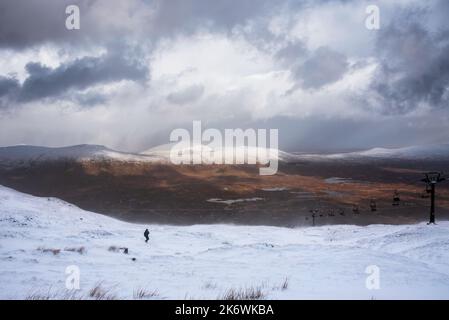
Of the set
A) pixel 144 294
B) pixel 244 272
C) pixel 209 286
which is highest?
pixel 144 294

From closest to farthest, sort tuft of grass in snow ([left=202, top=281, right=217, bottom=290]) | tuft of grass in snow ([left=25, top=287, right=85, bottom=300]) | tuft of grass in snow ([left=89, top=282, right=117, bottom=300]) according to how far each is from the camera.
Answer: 1. tuft of grass in snow ([left=25, top=287, right=85, bottom=300])
2. tuft of grass in snow ([left=89, top=282, right=117, bottom=300])
3. tuft of grass in snow ([left=202, top=281, right=217, bottom=290])

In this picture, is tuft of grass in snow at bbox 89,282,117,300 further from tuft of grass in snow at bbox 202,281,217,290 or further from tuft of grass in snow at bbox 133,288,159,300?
tuft of grass in snow at bbox 202,281,217,290

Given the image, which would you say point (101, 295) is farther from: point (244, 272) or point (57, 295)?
point (244, 272)

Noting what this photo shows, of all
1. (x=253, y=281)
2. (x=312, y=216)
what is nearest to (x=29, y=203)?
(x=312, y=216)

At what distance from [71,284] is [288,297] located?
19.2ft

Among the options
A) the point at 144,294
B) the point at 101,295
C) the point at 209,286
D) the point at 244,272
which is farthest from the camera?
the point at 244,272

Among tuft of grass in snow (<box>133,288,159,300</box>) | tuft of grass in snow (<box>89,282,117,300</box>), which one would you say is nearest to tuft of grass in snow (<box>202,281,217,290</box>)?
tuft of grass in snow (<box>133,288,159,300</box>)

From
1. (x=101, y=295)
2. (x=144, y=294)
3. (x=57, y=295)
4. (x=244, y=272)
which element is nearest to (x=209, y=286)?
(x=144, y=294)

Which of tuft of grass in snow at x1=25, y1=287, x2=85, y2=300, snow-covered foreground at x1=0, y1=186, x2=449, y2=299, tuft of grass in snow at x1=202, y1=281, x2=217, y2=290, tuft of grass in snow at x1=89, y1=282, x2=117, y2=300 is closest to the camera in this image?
tuft of grass in snow at x1=25, y1=287, x2=85, y2=300

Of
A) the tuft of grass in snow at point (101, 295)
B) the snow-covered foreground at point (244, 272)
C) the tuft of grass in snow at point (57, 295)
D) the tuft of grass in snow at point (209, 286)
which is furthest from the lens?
the tuft of grass in snow at point (209, 286)

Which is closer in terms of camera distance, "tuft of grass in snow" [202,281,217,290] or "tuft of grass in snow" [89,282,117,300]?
"tuft of grass in snow" [89,282,117,300]

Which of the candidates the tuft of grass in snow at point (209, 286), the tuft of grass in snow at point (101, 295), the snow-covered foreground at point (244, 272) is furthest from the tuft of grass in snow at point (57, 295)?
the tuft of grass in snow at point (209, 286)

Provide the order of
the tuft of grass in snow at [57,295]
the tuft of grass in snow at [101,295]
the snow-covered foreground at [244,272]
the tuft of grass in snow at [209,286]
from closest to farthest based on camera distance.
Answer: the tuft of grass in snow at [57,295] < the tuft of grass in snow at [101,295] < the snow-covered foreground at [244,272] < the tuft of grass in snow at [209,286]

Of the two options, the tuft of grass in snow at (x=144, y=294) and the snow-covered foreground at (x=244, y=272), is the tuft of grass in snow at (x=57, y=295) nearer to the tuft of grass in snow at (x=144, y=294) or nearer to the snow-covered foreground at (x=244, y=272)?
the snow-covered foreground at (x=244, y=272)
